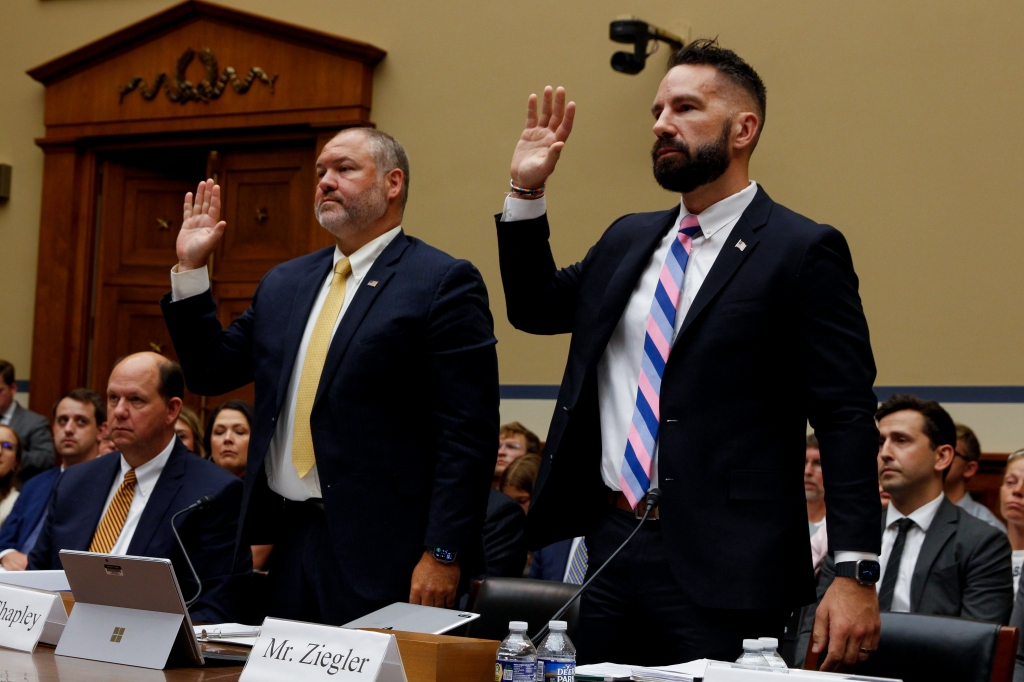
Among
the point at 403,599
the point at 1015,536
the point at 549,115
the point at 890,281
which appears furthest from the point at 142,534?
the point at 890,281

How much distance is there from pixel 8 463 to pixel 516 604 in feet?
10.2

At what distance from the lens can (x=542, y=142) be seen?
2.23m

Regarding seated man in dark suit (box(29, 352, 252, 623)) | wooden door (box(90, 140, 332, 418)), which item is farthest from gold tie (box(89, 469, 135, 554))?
wooden door (box(90, 140, 332, 418))

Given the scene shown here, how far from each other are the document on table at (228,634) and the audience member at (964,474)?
2.71 metres

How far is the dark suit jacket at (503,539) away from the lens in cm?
386

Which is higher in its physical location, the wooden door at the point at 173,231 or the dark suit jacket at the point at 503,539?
the wooden door at the point at 173,231

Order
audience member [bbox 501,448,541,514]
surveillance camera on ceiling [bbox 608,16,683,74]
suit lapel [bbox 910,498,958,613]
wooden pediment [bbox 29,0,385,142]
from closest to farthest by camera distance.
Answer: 1. suit lapel [bbox 910,498,958,613]
2. audience member [bbox 501,448,541,514]
3. surveillance camera on ceiling [bbox 608,16,683,74]
4. wooden pediment [bbox 29,0,385,142]

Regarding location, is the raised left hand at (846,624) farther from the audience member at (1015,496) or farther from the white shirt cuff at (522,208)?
the audience member at (1015,496)

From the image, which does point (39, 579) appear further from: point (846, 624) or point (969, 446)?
point (969, 446)

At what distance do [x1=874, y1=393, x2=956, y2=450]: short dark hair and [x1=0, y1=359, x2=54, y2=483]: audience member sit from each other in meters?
3.98

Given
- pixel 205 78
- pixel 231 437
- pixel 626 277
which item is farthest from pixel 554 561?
pixel 205 78

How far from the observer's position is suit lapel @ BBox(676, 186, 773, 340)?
6.61 feet

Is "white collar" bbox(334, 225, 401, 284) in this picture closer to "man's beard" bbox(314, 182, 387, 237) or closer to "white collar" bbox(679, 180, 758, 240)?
"man's beard" bbox(314, 182, 387, 237)

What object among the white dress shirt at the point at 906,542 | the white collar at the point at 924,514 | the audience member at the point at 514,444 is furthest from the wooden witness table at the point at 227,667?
the audience member at the point at 514,444
